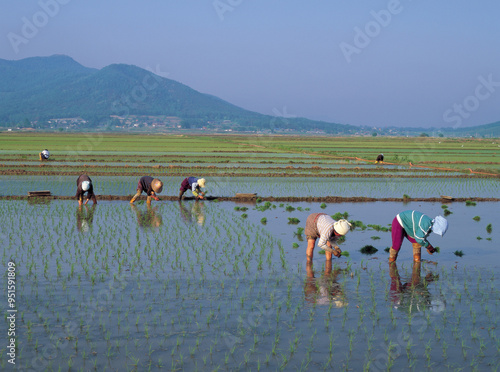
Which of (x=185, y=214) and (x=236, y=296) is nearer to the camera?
(x=236, y=296)

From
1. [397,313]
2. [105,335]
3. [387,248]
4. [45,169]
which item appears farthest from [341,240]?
Answer: [45,169]

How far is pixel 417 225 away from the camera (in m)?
8.73

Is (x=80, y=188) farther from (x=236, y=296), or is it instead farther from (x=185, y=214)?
(x=236, y=296)

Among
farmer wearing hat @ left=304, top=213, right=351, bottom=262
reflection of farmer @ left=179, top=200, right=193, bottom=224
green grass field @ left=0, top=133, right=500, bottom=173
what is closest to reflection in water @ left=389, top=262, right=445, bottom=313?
farmer wearing hat @ left=304, top=213, right=351, bottom=262

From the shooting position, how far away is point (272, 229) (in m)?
12.5

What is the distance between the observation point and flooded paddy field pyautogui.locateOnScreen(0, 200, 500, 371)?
223 inches

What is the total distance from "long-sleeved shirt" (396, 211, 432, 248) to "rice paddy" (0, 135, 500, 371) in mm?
571

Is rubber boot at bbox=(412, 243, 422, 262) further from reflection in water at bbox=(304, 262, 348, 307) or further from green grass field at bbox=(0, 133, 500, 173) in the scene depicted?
green grass field at bbox=(0, 133, 500, 173)

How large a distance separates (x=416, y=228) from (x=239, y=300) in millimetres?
3197

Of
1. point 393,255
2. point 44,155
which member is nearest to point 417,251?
point 393,255

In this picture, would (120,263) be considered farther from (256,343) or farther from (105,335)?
(256,343)

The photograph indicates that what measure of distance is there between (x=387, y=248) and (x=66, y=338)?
635 cm

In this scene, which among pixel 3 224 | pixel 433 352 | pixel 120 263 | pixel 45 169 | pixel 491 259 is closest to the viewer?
pixel 433 352

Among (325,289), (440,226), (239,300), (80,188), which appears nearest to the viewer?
(239,300)
